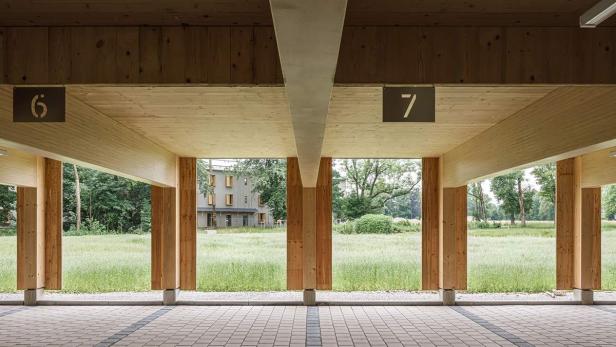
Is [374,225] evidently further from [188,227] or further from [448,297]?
[188,227]

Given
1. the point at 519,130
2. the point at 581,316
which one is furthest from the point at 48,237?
the point at 581,316

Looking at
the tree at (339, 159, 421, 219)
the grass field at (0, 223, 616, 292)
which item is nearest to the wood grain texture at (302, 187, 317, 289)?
the grass field at (0, 223, 616, 292)

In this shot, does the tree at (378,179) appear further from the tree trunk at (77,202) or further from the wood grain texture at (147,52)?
the wood grain texture at (147,52)

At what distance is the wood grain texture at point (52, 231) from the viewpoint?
1153 cm

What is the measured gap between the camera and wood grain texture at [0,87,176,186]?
5285 millimetres

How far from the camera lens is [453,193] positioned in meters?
11.1

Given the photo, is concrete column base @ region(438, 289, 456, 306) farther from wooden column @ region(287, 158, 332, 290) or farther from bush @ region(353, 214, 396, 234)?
bush @ region(353, 214, 396, 234)

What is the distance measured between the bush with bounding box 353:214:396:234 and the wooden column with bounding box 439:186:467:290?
445 cm

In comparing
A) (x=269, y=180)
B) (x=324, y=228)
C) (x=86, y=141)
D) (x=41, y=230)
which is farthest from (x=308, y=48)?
(x=269, y=180)

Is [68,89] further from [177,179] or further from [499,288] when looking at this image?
[499,288]

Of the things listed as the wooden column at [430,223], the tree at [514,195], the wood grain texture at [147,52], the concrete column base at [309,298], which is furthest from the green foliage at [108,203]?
the wood grain texture at [147,52]

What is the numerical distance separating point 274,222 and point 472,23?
1505 cm

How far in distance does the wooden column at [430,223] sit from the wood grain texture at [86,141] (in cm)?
560

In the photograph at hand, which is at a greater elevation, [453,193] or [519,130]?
[519,130]
